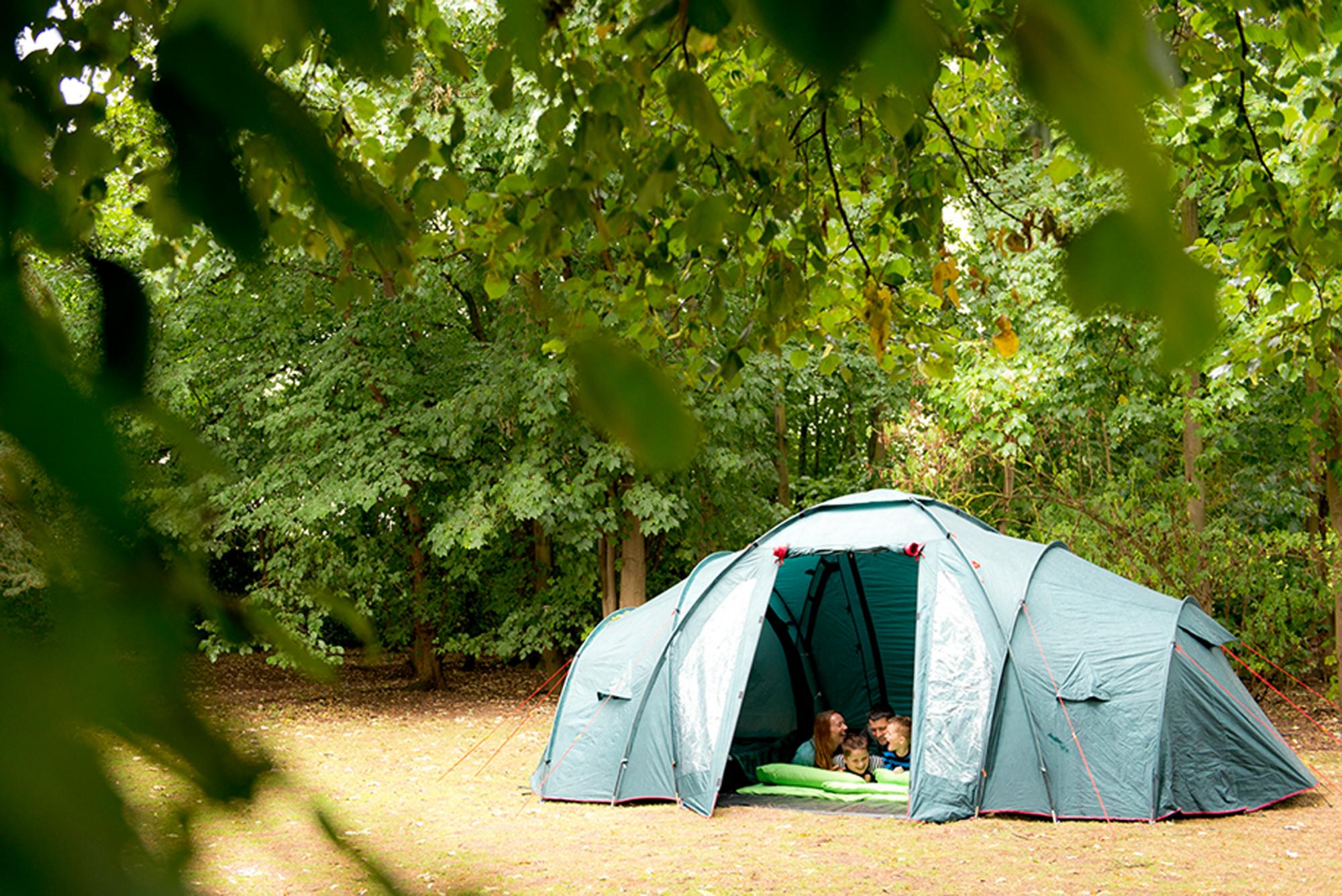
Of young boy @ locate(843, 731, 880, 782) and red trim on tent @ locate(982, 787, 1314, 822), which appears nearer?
red trim on tent @ locate(982, 787, 1314, 822)

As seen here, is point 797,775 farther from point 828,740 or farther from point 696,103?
point 696,103

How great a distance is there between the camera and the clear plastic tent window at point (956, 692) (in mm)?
5855

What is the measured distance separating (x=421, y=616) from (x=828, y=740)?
5859 mm

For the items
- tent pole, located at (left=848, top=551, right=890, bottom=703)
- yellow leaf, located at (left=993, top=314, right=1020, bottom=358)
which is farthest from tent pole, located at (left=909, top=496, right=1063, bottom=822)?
yellow leaf, located at (left=993, top=314, right=1020, bottom=358)

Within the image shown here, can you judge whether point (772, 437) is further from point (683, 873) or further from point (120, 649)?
point (120, 649)

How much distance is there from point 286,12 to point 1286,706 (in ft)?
34.0

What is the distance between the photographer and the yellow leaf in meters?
2.74

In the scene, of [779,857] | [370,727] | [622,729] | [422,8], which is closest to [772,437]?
[370,727]

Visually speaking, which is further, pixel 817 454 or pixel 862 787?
pixel 817 454

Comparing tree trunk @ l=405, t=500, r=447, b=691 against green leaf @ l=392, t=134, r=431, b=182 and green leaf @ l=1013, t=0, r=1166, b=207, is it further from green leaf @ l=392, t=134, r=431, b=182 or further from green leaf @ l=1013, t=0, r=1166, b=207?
green leaf @ l=1013, t=0, r=1166, b=207

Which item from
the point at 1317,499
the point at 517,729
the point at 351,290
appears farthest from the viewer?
the point at 1317,499

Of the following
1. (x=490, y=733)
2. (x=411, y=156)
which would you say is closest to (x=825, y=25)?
(x=411, y=156)

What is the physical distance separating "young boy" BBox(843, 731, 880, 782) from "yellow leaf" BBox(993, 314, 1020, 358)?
4.24 metres

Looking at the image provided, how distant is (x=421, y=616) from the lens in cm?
1164
